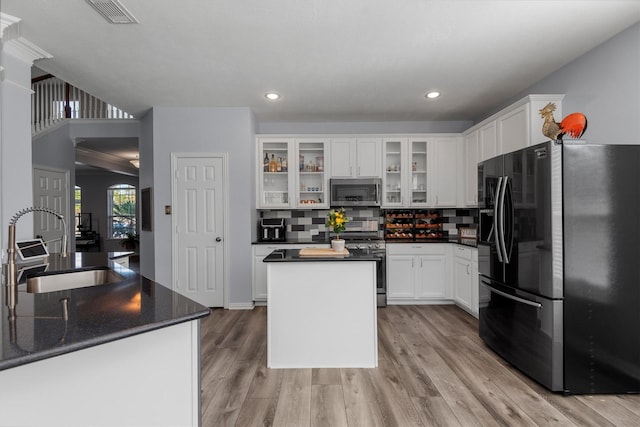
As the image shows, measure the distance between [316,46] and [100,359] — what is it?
264 centimetres

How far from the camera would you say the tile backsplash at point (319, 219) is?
513cm

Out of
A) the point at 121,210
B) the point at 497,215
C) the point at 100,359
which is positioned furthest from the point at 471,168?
the point at 121,210

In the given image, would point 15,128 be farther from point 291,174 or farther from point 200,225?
point 291,174

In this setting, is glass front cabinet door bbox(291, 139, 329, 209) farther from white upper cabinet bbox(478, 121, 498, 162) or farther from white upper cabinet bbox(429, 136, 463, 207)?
white upper cabinet bbox(478, 121, 498, 162)

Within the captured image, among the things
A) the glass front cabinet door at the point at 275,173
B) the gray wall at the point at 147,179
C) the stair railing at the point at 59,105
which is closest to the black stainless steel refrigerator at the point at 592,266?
the glass front cabinet door at the point at 275,173

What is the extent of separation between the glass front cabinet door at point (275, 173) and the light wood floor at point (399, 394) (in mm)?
2155

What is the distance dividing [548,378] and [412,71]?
9.32 ft

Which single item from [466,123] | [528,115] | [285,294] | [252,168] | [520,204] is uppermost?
[466,123]

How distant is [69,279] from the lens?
6.56 ft

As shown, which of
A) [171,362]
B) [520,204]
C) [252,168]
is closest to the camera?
[171,362]

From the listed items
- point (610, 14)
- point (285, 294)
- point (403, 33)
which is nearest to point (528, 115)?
point (610, 14)

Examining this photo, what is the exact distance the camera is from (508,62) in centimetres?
317

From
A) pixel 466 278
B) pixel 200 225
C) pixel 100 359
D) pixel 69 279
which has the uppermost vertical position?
pixel 200 225

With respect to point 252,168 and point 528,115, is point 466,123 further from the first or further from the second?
point 252,168
